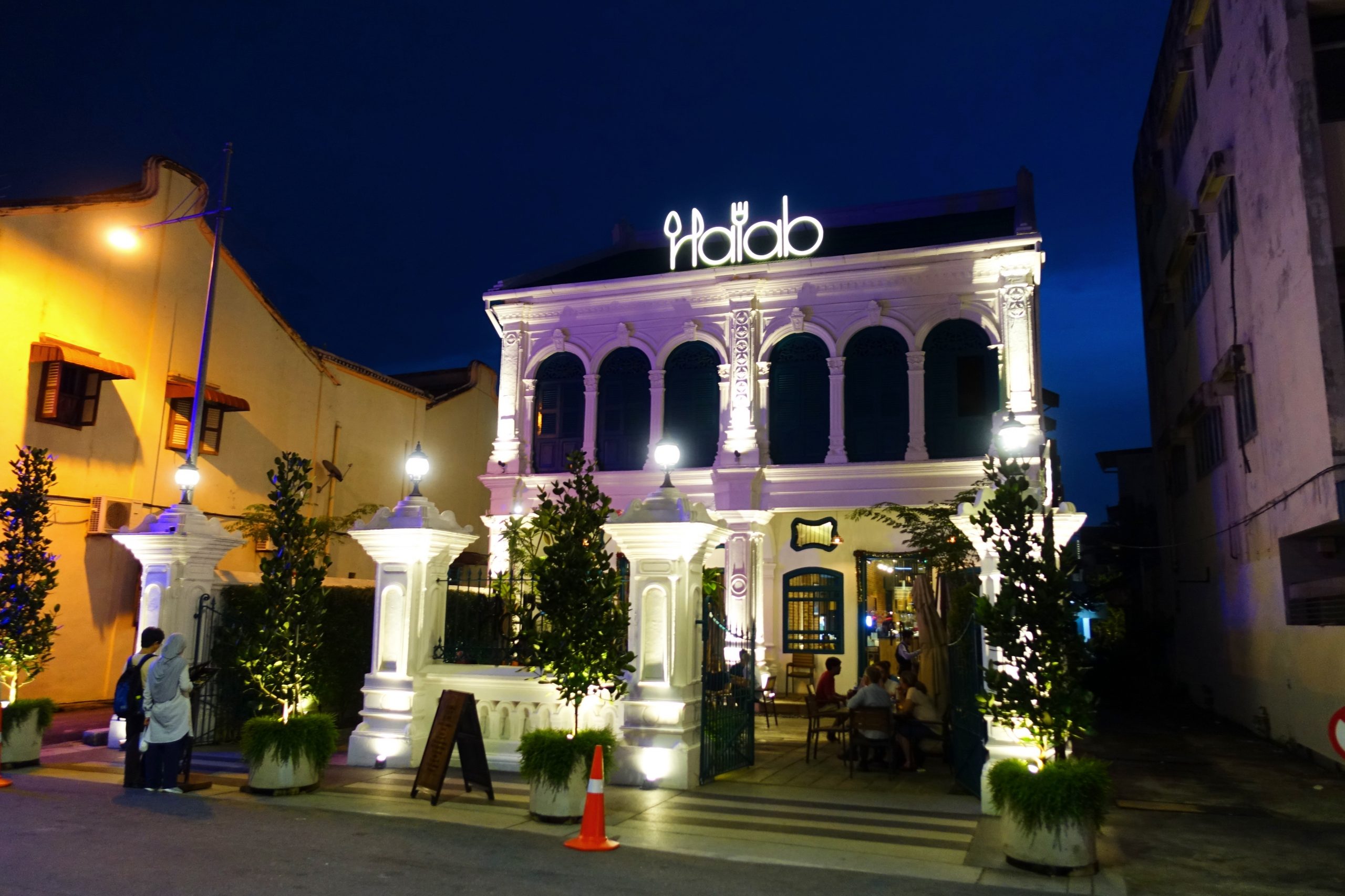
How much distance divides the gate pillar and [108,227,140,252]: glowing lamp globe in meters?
14.0

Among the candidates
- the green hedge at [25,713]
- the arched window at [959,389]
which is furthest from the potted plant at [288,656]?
the arched window at [959,389]

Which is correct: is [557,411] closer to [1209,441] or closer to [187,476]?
[187,476]

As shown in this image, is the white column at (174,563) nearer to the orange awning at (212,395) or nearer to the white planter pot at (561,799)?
the white planter pot at (561,799)

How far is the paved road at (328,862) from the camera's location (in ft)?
19.9

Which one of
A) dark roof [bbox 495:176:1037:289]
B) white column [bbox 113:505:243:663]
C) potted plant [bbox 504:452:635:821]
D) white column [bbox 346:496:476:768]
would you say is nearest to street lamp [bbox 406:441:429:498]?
white column [bbox 346:496:476:768]

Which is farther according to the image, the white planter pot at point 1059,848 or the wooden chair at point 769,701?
the wooden chair at point 769,701

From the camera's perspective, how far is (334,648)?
13680 millimetres

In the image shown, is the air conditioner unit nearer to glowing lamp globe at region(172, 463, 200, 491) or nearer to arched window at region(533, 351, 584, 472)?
glowing lamp globe at region(172, 463, 200, 491)

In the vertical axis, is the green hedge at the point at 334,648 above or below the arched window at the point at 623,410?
below

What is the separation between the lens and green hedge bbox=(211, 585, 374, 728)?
1251cm

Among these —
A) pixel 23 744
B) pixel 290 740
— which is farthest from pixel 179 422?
pixel 290 740

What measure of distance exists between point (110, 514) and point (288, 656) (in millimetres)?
10652

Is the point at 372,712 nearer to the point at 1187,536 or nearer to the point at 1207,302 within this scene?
the point at 1207,302

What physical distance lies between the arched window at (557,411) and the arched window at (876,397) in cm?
595
